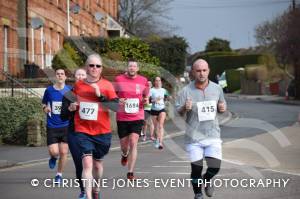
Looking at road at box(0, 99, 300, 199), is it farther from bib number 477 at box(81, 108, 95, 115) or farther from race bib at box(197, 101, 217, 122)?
bib number 477 at box(81, 108, 95, 115)

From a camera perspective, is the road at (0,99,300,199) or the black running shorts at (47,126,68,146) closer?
the road at (0,99,300,199)

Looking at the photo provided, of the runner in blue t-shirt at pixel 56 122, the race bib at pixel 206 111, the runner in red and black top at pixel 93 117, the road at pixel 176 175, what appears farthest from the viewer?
the runner in blue t-shirt at pixel 56 122

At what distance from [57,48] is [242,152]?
19093 millimetres

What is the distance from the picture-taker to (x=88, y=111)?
848cm

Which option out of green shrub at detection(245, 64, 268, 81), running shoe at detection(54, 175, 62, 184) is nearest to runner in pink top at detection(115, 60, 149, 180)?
running shoe at detection(54, 175, 62, 184)

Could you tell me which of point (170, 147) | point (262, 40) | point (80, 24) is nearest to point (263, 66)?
point (262, 40)

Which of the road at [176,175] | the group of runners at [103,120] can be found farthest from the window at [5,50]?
the group of runners at [103,120]

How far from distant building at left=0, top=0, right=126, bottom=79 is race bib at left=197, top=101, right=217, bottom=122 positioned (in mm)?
16607

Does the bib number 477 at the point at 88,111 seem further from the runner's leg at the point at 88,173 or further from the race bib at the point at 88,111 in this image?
the runner's leg at the point at 88,173

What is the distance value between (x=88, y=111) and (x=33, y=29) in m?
21.3

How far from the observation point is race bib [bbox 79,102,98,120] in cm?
847

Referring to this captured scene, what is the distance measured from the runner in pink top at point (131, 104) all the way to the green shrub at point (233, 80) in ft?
210

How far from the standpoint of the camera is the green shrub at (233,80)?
7519 cm

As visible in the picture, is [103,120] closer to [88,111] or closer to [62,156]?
[88,111]
